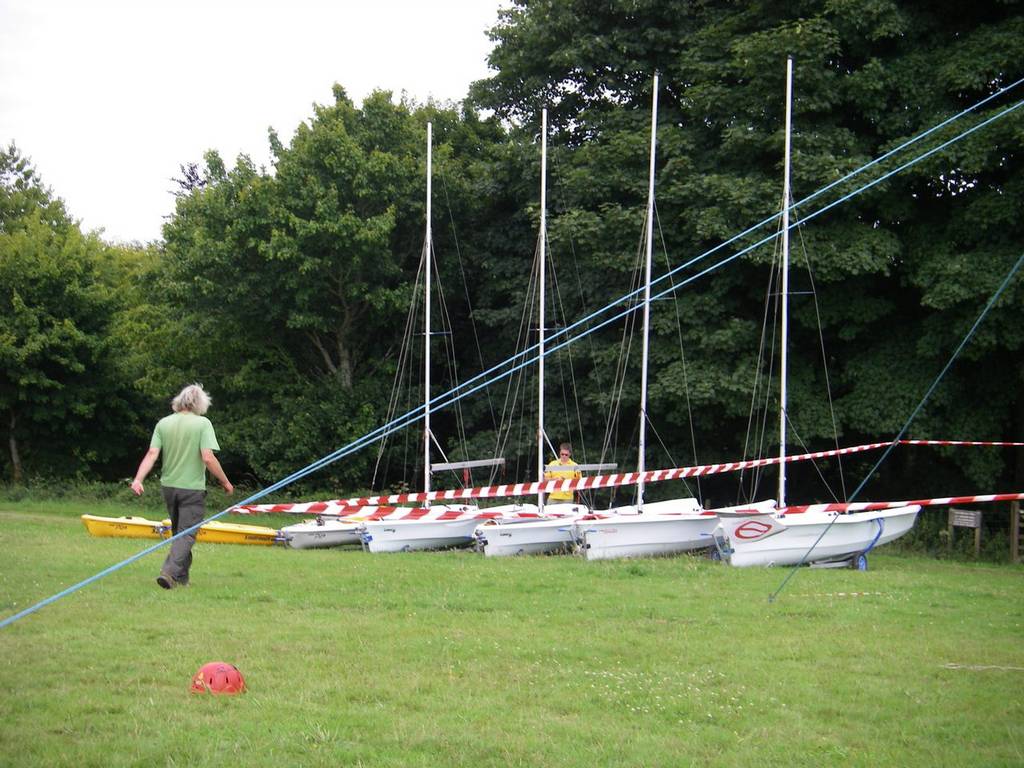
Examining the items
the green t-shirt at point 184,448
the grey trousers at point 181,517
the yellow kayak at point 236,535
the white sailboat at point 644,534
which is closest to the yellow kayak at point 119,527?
the yellow kayak at point 236,535

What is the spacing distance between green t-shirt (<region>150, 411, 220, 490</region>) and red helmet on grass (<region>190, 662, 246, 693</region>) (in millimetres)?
4258

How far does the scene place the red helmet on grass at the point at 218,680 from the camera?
21.0 ft

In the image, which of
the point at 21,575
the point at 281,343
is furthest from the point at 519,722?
the point at 281,343

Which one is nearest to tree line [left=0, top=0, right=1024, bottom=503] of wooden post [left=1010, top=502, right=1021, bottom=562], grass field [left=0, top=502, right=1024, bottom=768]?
wooden post [left=1010, top=502, right=1021, bottom=562]

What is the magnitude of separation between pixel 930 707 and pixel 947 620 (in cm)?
387

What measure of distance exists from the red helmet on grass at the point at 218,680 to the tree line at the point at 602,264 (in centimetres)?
1774

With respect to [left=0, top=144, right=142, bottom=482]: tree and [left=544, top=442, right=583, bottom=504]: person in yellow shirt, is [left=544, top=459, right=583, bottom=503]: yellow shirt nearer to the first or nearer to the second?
[left=544, top=442, right=583, bottom=504]: person in yellow shirt

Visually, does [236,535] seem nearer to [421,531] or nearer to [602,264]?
[421,531]

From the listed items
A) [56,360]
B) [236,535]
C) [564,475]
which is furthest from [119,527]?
[56,360]

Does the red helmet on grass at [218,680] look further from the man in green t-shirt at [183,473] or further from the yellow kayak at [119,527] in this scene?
the yellow kayak at [119,527]

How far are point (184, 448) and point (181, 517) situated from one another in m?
0.66

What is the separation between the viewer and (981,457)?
22.6 meters

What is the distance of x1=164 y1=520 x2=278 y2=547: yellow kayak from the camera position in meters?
18.4

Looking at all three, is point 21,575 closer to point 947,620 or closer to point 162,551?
point 162,551
